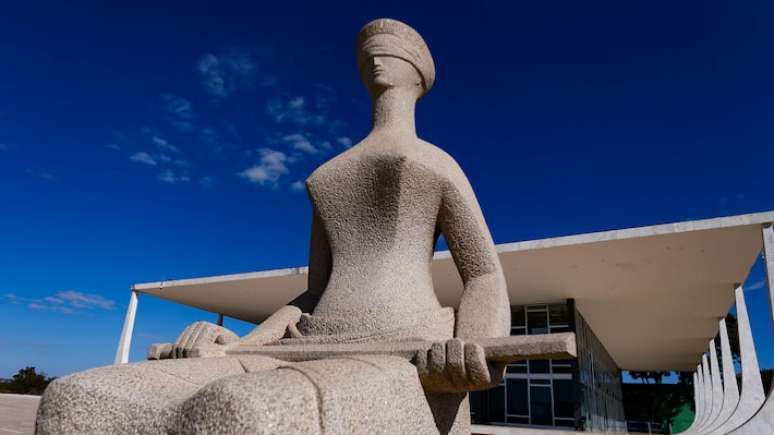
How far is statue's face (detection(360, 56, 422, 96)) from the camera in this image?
10.1 ft

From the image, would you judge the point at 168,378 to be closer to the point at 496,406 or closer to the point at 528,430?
the point at 528,430

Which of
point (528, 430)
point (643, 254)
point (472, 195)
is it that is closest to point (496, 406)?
point (528, 430)

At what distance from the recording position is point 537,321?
19.3 metres

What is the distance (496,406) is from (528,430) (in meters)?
5.98

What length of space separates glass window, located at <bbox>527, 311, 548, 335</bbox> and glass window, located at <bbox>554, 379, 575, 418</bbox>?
2044mm

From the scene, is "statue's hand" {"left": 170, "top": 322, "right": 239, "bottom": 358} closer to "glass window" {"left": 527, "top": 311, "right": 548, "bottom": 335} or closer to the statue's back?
the statue's back

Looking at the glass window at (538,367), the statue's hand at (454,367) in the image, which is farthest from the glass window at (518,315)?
the statue's hand at (454,367)

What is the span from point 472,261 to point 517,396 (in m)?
17.3

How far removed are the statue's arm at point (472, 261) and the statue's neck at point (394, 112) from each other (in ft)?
1.46

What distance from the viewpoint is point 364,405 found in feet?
4.91

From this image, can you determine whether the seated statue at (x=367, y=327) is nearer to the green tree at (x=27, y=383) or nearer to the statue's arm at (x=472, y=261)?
the statue's arm at (x=472, y=261)

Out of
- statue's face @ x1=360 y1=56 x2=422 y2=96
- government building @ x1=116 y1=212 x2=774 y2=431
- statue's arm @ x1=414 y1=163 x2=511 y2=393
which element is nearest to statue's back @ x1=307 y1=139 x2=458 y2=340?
statue's arm @ x1=414 y1=163 x2=511 y2=393

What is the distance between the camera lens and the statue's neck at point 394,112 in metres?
3.05

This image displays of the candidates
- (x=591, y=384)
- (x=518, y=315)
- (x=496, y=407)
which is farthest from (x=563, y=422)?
(x=518, y=315)
